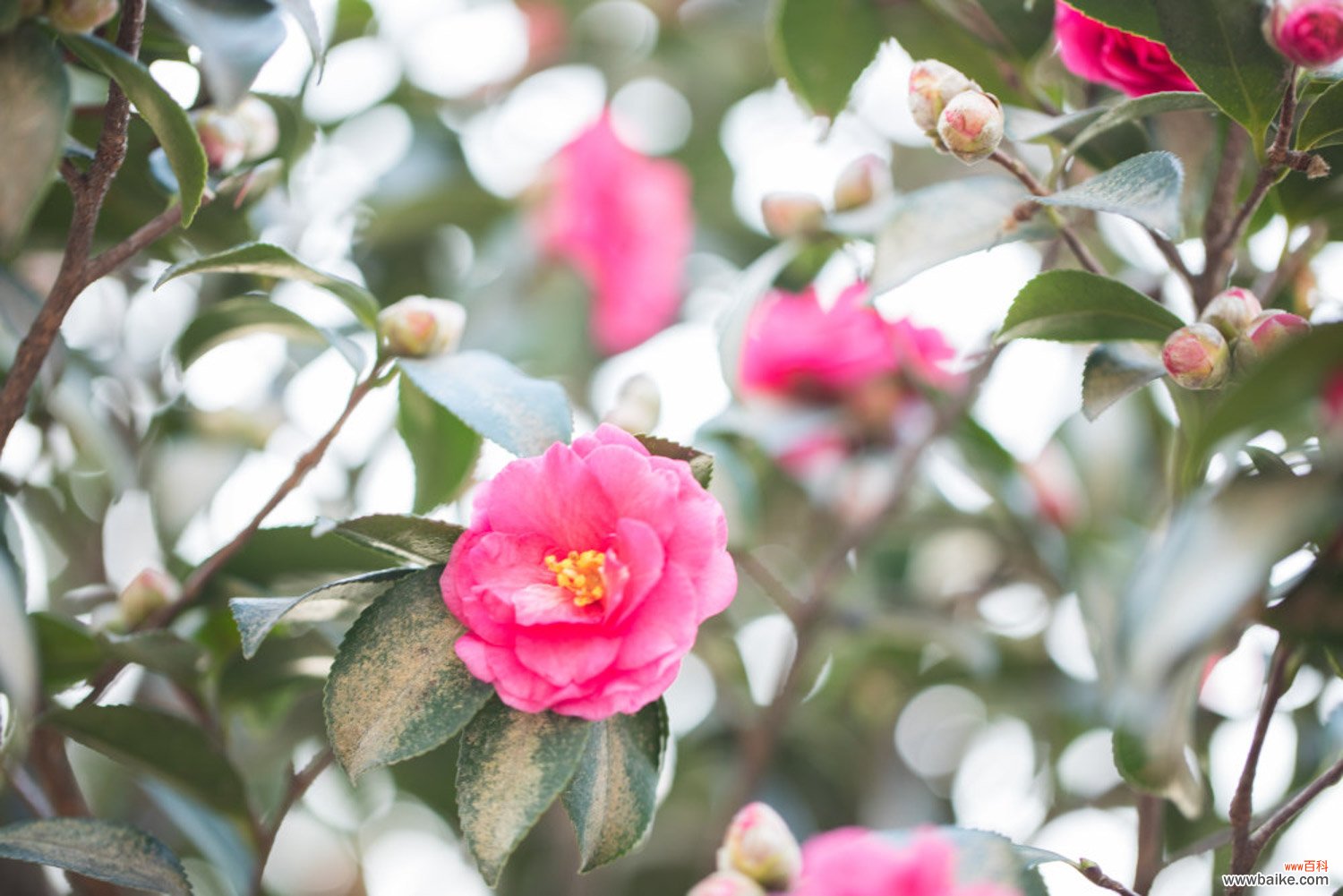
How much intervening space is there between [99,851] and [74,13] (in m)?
0.48

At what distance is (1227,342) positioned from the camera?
667mm

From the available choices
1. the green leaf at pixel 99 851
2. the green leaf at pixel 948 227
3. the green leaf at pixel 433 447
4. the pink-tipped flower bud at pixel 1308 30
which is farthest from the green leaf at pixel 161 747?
the pink-tipped flower bud at pixel 1308 30

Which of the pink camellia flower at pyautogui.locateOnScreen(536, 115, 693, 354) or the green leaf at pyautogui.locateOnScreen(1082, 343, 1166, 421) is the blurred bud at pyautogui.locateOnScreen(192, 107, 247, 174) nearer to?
the green leaf at pyautogui.locateOnScreen(1082, 343, 1166, 421)

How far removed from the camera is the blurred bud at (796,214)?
1.04m

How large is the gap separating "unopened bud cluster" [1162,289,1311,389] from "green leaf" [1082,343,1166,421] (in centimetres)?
4

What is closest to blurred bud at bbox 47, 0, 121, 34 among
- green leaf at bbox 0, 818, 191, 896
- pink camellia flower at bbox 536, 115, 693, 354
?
green leaf at bbox 0, 818, 191, 896

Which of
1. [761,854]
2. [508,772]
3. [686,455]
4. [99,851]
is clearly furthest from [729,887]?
[99,851]

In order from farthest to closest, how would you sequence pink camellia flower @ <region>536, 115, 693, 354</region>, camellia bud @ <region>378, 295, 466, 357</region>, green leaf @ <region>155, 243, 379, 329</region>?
pink camellia flower @ <region>536, 115, 693, 354</region> < camellia bud @ <region>378, 295, 466, 357</region> < green leaf @ <region>155, 243, 379, 329</region>

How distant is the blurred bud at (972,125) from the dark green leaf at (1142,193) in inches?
1.9

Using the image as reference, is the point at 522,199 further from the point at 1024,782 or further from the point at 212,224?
the point at 1024,782

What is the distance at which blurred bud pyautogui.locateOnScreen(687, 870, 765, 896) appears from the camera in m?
0.65

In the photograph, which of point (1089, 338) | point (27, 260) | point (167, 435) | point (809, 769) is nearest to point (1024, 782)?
point (809, 769)

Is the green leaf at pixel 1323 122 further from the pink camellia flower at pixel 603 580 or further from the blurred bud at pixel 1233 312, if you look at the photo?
the pink camellia flower at pixel 603 580

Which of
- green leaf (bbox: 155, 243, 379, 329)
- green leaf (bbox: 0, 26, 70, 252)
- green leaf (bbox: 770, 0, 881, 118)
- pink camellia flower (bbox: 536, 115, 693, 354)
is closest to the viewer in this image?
green leaf (bbox: 0, 26, 70, 252)
